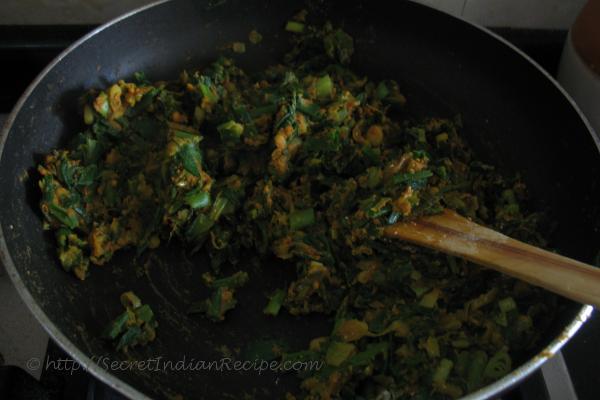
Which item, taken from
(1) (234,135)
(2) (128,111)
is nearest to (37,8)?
(2) (128,111)

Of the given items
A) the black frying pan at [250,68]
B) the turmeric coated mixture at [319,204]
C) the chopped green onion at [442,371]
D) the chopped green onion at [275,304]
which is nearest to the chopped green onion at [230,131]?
the turmeric coated mixture at [319,204]

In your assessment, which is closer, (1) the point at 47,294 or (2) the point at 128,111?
(1) the point at 47,294

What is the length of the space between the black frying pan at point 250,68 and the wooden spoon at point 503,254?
10 cm

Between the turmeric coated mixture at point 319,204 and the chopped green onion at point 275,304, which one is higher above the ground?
the turmeric coated mixture at point 319,204

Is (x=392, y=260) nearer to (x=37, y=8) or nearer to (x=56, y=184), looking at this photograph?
(x=56, y=184)

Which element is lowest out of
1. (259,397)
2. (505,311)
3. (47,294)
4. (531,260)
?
(259,397)

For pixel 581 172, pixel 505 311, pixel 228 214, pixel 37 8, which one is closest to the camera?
pixel 505 311

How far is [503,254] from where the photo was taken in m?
1.24

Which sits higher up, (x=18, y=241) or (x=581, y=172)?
(x=581, y=172)

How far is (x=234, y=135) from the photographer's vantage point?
1.62 m

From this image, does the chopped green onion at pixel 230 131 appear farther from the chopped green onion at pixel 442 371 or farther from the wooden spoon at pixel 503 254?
the chopped green onion at pixel 442 371

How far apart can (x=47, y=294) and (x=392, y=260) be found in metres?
0.85

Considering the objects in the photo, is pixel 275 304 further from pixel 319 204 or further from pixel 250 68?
pixel 250 68

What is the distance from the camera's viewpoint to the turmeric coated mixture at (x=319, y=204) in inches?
53.6
